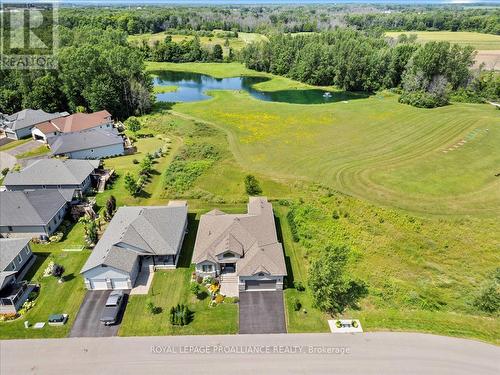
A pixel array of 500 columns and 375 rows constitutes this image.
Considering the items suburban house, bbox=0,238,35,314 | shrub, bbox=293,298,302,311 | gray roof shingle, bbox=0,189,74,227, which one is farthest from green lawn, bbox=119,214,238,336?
gray roof shingle, bbox=0,189,74,227

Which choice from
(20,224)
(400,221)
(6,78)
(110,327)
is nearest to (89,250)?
(20,224)

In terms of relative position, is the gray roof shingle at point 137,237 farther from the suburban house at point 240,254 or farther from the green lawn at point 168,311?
the suburban house at point 240,254

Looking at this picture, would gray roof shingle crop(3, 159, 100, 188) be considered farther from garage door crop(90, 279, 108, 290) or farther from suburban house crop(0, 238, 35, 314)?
garage door crop(90, 279, 108, 290)

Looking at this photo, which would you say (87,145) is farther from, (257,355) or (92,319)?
(257,355)

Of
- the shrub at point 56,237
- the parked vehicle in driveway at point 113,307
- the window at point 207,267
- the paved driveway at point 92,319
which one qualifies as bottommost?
the paved driveway at point 92,319

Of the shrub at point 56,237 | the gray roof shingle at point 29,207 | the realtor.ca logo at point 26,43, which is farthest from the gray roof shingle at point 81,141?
the realtor.ca logo at point 26,43
